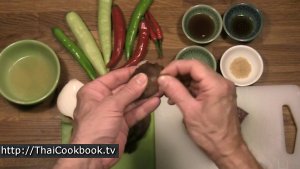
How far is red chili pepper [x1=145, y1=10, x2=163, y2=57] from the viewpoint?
5.10 ft

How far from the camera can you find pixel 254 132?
57.4 inches

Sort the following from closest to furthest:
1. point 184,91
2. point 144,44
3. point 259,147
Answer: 1. point 184,91
2. point 259,147
3. point 144,44

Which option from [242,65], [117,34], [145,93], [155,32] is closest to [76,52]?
[117,34]

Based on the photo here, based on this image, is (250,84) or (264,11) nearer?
(250,84)

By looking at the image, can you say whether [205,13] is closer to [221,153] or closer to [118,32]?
[118,32]

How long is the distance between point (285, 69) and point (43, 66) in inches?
40.8

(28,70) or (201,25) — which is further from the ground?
(201,25)

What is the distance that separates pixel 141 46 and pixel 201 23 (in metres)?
0.28

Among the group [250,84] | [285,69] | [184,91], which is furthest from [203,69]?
[285,69]

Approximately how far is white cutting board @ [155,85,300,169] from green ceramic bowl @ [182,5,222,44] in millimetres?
272

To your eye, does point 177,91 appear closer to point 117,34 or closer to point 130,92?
point 130,92

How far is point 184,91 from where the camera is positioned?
1.05m

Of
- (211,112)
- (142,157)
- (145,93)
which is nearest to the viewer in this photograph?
(211,112)

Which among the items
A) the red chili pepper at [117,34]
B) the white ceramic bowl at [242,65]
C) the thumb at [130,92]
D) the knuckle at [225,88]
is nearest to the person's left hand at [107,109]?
the thumb at [130,92]
